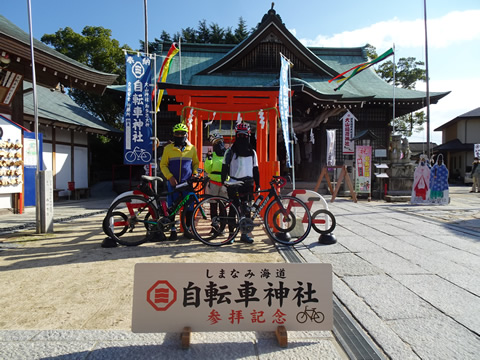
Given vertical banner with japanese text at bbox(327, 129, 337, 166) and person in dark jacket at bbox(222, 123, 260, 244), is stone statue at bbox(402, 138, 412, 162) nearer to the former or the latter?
vertical banner with japanese text at bbox(327, 129, 337, 166)

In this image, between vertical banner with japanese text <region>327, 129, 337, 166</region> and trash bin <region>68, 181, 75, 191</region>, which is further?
trash bin <region>68, 181, 75, 191</region>

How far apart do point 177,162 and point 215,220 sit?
1.23 metres

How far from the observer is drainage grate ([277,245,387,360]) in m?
2.11

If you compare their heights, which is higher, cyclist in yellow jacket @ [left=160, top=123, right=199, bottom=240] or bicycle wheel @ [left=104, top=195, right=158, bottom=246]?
cyclist in yellow jacket @ [left=160, top=123, right=199, bottom=240]

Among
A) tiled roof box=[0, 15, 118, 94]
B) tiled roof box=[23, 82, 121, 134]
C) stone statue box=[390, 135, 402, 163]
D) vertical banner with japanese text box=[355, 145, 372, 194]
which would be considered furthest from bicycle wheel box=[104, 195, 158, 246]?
stone statue box=[390, 135, 402, 163]

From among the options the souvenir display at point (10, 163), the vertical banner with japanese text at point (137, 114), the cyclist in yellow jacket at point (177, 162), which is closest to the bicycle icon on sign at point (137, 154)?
the vertical banner with japanese text at point (137, 114)

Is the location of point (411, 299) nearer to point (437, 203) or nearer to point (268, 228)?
point (268, 228)

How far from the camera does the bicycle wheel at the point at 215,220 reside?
16.2 feet

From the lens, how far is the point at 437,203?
37.0ft

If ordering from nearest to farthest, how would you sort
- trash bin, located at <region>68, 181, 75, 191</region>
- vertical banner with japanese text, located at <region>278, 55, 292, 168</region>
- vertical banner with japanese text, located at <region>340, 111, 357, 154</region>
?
vertical banner with japanese text, located at <region>278, 55, 292, 168</region> → vertical banner with japanese text, located at <region>340, 111, 357, 154</region> → trash bin, located at <region>68, 181, 75, 191</region>

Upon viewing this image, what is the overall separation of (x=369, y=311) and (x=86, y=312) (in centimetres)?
251

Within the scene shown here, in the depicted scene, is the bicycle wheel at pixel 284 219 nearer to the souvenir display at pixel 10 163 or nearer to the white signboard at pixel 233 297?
the white signboard at pixel 233 297

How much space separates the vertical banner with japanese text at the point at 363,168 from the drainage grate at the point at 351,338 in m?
10.5

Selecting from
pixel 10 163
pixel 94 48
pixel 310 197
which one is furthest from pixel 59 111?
pixel 310 197
